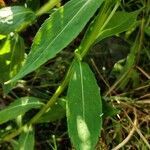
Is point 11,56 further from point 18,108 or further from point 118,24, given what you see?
point 118,24

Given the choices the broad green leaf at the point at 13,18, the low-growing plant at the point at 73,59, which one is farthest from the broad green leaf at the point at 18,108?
the broad green leaf at the point at 13,18

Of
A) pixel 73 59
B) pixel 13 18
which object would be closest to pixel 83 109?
pixel 73 59

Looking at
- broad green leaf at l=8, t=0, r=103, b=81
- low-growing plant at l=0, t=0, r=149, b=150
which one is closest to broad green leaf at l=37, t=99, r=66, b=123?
low-growing plant at l=0, t=0, r=149, b=150

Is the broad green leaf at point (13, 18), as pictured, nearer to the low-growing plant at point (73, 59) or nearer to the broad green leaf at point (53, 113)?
the low-growing plant at point (73, 59)

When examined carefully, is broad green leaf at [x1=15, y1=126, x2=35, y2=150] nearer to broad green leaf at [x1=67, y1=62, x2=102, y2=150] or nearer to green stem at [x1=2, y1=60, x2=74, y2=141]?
green stem at [x1=2, y1=60, x2=74, y2=141]

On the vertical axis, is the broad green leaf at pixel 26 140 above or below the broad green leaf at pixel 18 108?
below

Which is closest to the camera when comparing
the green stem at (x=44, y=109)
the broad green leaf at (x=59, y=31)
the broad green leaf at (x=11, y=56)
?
the broad green leaf at (x=59, y=31)
